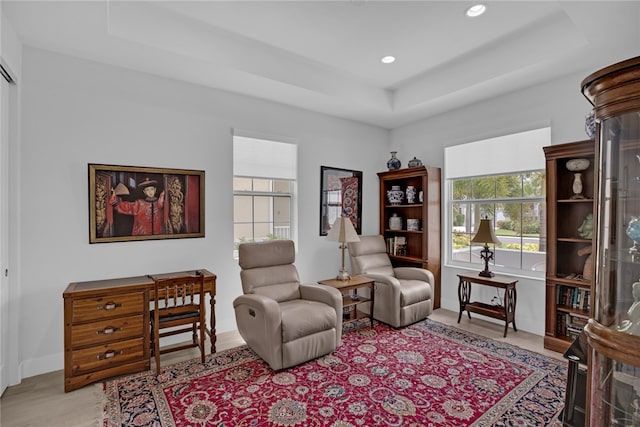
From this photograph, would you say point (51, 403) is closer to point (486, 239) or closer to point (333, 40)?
point (333, 40)

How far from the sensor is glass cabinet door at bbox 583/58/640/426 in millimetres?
1308

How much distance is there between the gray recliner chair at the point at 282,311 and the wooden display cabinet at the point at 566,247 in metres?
2.13

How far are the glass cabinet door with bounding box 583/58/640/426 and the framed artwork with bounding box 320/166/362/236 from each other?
3282 mm

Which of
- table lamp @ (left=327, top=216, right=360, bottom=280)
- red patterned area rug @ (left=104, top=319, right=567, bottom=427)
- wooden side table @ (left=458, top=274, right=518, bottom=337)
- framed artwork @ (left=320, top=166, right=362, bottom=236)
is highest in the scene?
framed artwork @ (left=320, top=166, right=362, bottom=236)

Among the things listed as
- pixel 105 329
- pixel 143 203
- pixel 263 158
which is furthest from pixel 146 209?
pixel 263 158

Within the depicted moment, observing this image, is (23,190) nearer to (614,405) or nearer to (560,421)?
(614,405)

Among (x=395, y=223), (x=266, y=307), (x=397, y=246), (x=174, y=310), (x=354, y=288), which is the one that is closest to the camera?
(x=266, y=307)

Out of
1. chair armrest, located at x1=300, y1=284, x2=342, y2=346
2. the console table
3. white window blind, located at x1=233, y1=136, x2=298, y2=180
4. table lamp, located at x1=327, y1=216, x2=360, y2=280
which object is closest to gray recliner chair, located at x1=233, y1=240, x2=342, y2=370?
chair armrest, located at x1=300, y1=284, x2=342, y2=346

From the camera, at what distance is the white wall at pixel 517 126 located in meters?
3.31

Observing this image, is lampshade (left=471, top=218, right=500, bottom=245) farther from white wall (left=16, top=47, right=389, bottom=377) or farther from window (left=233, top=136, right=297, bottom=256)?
white wall (left=16, top=47, right=389, bottom=377)

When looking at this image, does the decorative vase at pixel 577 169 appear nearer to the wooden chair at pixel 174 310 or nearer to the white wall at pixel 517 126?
the white wall at pixel 517 126

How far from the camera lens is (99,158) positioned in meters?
2.97

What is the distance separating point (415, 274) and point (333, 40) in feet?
9.46

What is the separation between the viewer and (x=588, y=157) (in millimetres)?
3053
